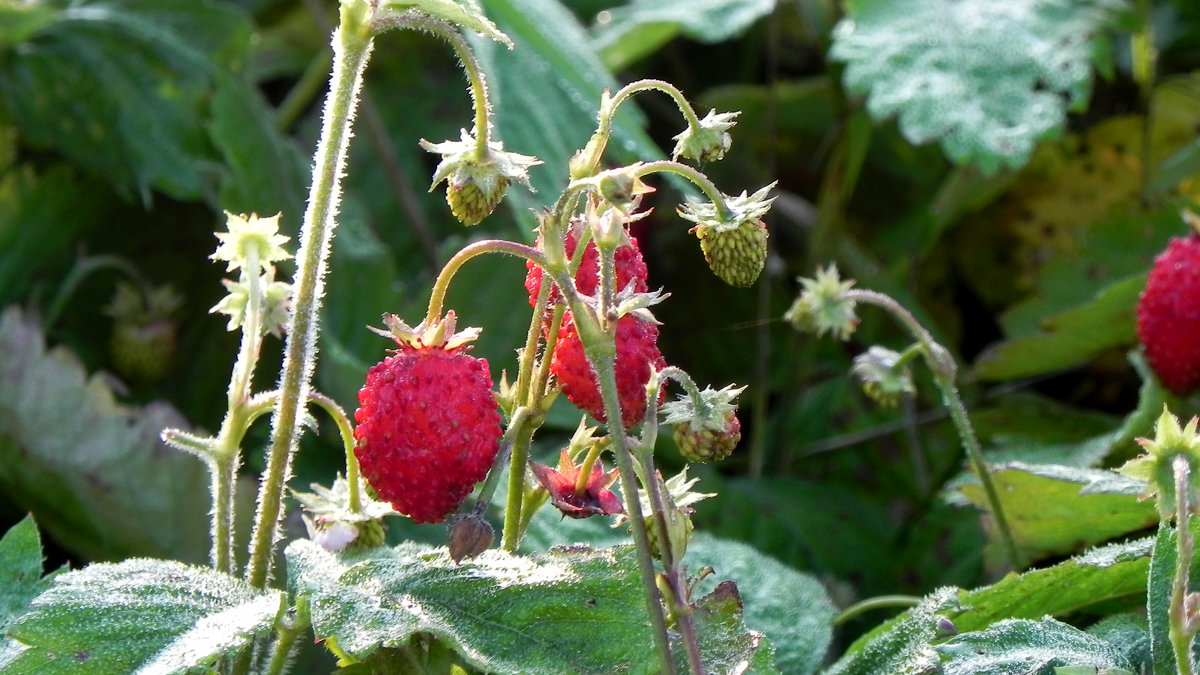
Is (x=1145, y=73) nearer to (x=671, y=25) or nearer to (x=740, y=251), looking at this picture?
(x=671, y=25)

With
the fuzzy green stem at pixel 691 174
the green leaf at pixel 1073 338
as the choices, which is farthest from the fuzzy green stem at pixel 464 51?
the green leaf at pixel 1073 338

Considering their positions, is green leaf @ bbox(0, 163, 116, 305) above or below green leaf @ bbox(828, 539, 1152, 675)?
above

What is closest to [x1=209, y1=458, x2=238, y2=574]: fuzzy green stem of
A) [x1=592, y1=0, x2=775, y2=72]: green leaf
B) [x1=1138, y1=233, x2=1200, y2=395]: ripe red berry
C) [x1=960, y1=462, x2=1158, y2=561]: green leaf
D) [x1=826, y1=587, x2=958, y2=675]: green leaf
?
[x1=826, y1=587, x2=958, y2=675]: green leaf

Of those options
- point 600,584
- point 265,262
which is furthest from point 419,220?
point 600,584

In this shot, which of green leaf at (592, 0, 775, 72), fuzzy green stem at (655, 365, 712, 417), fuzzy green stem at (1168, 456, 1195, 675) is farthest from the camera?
green leaf at (592, 0, 775, 72)

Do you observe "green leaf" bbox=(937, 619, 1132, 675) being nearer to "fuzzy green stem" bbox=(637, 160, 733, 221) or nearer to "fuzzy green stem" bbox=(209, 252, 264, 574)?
"fuzzy green stem" bbox=(637, 160, 733, 221)

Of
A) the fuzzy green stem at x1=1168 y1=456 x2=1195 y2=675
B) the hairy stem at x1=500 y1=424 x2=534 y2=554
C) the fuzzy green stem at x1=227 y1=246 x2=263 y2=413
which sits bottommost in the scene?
the fuzzy green stem at x1=1168 y1=456 x2=1195 y2=675

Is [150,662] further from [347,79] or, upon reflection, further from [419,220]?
[419,220]

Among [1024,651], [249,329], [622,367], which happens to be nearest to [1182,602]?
[1024,651]
